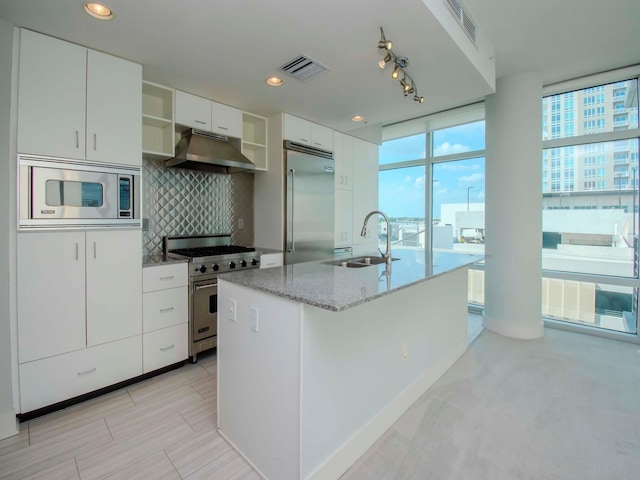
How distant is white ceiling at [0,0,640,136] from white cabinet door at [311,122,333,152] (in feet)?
1.57

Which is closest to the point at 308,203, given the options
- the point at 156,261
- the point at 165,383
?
the point at 156,261

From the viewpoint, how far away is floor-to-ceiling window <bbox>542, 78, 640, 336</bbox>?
10.7 feet

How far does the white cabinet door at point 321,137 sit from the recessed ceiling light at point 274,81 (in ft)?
3.49

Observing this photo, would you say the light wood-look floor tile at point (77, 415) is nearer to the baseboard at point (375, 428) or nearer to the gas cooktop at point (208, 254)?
the gas cooktop at point (208, 254)

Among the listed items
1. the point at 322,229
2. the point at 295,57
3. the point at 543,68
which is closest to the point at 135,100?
the point at 295,57

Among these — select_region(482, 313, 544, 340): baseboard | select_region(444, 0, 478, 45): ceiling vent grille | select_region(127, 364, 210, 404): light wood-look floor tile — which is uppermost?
select_region(444, 0, 478, 45): ceiling vent grille

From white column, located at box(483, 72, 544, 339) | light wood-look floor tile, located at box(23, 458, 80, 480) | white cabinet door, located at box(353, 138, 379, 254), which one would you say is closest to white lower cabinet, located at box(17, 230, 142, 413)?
light wood-look floor tile, located at box(23, 458, 80, 480)

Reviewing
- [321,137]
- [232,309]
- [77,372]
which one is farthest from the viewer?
[321,137]

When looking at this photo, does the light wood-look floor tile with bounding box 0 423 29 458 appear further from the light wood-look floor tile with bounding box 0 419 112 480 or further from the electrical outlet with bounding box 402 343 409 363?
the electrical outlet with bounding box 402 343 409 363

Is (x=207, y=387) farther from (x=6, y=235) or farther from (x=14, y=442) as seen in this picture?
(x=6, y=235)

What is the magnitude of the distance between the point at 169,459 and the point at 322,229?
2716 millimetres

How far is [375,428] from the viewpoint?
1.78 metres

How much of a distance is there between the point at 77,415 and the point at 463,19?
3763mm

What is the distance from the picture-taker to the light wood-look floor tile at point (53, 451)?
1551 mm
